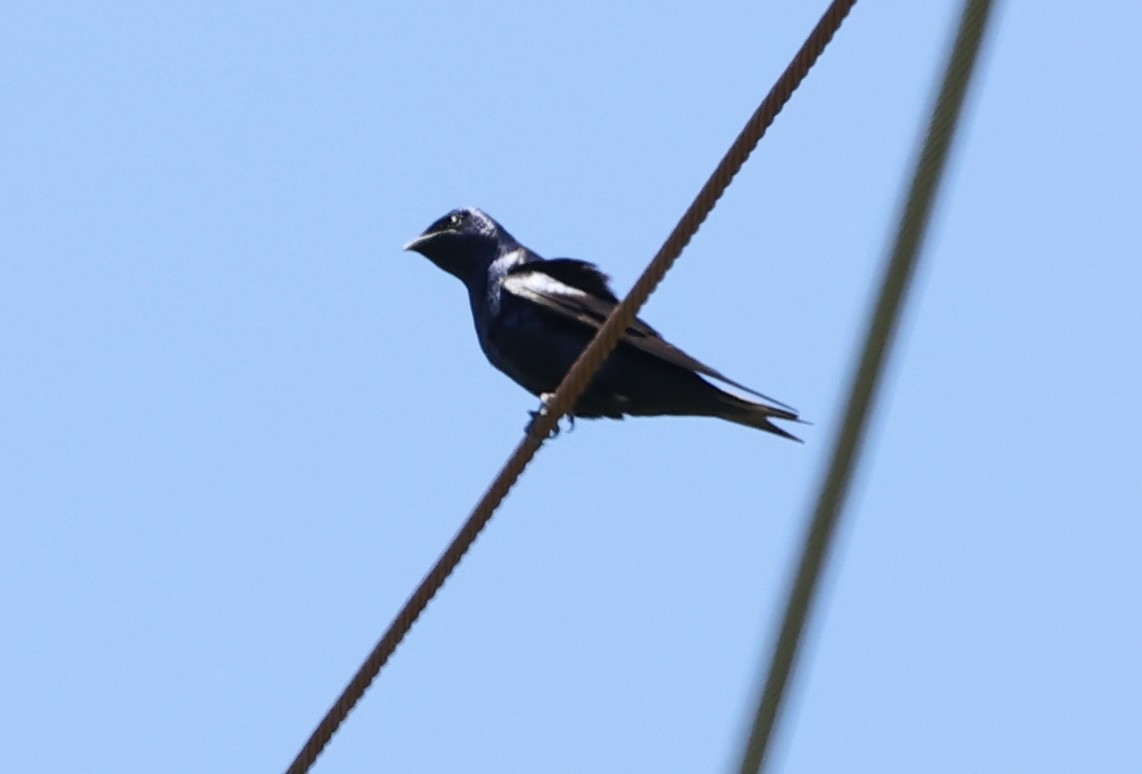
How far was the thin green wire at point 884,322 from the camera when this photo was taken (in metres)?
1.96

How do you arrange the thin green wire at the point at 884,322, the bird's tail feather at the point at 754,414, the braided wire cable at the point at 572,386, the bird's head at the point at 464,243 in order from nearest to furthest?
the thin green wire at the point at 884,322 < the braided wire cable at the point at 572,386 < the bird's tail feather at the point at 754,414 < the bird's head at the point at 464,243

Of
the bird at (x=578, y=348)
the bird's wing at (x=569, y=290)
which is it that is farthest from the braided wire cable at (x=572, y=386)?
the bird's wing at (x=569, y=290)

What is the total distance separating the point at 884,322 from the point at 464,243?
252 inches

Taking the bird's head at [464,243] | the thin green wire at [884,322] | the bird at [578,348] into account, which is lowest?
the thin green wire at [884,322]

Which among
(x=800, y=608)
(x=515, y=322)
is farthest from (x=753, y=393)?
(x=800, y=608)

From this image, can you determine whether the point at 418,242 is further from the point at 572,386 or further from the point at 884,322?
the point at 884,322

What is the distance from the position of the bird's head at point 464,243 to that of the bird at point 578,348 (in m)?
0.02

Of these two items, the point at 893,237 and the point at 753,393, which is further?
the point at 753,393

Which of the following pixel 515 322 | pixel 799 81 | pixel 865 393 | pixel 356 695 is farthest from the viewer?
pixel 515 322

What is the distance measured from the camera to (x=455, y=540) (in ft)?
14.1

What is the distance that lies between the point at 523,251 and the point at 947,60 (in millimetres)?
6224

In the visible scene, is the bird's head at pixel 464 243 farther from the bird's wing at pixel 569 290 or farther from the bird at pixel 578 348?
the bird's wing at pixel 569 290

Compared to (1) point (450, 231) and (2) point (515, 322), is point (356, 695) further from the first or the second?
(1) point (450, 231)

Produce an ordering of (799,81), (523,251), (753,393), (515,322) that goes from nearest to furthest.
Answer: (799,81) → (753,393) → (515,322) → (523,251)
